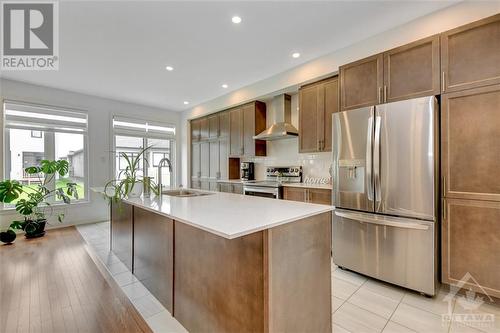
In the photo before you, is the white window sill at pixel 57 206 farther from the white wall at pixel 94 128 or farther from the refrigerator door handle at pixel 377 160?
the refrigerator door handle at pixel 377 160

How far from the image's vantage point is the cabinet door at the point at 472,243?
6.33ft

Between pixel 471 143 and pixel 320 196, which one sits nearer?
pixel 471 143

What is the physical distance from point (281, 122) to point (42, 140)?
15.4 ft

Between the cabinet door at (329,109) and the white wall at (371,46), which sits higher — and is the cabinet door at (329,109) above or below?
below

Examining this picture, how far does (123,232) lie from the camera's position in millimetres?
2797

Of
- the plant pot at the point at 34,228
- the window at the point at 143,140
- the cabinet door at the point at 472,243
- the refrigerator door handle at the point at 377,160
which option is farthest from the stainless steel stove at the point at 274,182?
the plant pot at the point at 34,228

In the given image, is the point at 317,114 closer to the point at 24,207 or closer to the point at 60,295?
the point at 60,295

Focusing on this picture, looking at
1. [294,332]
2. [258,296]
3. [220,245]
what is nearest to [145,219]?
[220,245]

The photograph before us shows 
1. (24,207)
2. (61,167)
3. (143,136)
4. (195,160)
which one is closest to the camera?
(24,207)

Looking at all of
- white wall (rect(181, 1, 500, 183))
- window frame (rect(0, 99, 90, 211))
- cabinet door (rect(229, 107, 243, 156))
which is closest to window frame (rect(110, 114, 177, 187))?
window frame (rect(0, 99, 90, 211))

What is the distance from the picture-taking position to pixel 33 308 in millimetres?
1992

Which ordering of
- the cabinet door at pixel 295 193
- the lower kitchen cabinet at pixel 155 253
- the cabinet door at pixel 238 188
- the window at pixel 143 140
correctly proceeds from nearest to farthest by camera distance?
the lower kitchen cabinet at pixel 155 253 < the cabinet door at pixel 295 193 < the cabinet door at pixel 238 188 < the window at pixel 143 140

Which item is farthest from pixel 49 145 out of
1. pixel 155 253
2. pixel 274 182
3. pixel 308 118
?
pixel 308 118

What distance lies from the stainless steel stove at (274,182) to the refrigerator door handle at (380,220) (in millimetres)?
1213
